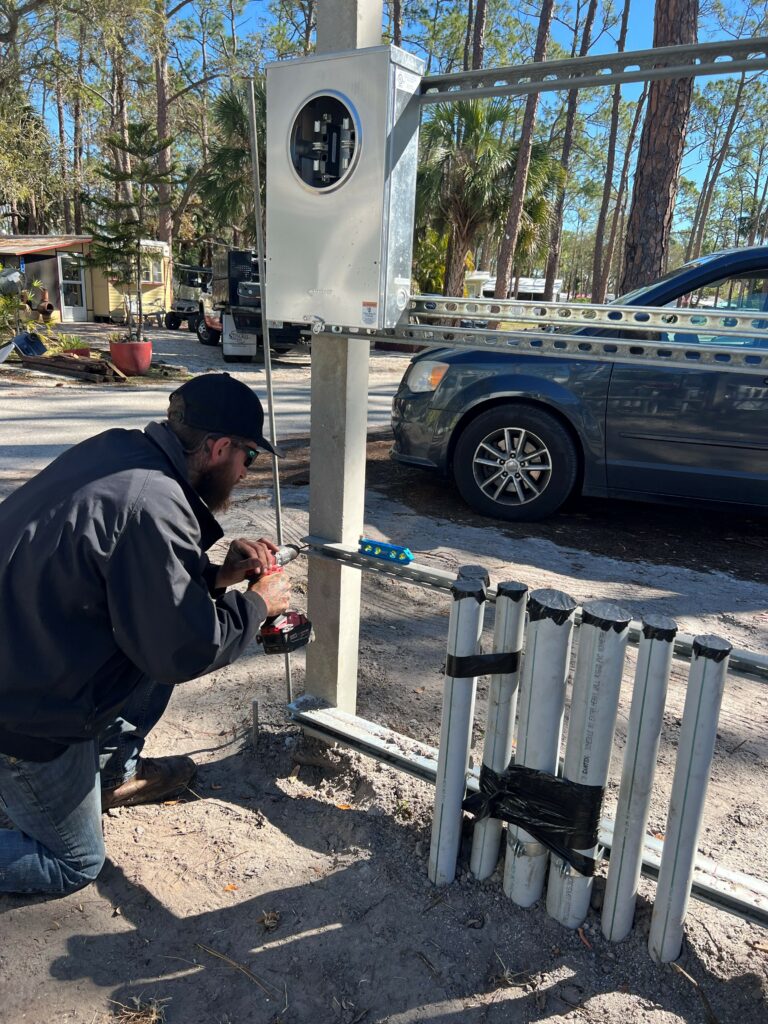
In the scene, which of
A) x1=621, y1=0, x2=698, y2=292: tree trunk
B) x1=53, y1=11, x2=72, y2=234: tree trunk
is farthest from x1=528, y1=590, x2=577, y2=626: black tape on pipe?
x1=53, y1=11, x2=72, y2=234: tree trunk

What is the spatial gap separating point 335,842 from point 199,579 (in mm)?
1069

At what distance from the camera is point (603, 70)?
2.01m

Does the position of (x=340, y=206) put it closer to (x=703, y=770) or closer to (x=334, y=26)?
(x=334, y=26)

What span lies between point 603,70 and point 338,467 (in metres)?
1.41

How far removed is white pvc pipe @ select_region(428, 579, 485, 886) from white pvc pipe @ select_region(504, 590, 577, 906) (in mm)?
153

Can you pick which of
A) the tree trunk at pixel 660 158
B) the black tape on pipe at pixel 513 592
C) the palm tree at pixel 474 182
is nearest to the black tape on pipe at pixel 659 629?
the black tape on pipe at pixel 513 592

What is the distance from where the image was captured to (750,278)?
486 centimetres

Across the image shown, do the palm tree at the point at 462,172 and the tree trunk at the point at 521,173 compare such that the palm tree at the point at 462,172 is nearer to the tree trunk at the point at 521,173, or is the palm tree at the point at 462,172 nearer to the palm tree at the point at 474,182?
the palm tree at the point at 474,182

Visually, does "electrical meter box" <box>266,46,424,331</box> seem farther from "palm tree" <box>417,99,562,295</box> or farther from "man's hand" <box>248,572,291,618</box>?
"palm tree" <box>417,99,562,295</box>

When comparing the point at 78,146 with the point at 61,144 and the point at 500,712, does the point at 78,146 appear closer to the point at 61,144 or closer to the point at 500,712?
the point at 61,144

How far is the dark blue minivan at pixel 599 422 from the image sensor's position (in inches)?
190

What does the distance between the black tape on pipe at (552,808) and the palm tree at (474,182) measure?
65.0 feet

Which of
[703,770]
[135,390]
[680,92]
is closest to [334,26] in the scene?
[703,770]

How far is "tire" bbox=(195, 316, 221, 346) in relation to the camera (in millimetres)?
19578
